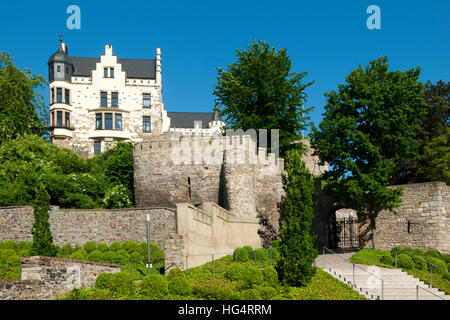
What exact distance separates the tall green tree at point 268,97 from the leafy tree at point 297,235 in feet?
52.8

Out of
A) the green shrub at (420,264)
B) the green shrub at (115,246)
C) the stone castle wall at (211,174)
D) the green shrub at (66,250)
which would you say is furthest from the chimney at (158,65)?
the green shrub at (420,264)

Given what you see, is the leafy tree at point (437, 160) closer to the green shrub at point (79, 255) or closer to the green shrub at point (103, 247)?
the green shrub at point (103, 247)

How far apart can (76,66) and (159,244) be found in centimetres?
3491

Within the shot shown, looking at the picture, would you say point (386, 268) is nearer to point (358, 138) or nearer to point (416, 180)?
point (358, 138)

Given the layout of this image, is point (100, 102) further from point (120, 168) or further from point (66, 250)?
point (66, 250)

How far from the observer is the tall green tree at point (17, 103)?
1821 inches

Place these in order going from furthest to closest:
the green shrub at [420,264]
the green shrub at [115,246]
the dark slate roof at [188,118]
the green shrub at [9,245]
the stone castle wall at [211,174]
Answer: the dark slate roof at [188,118], the stone castle wall at [211,174], the green shrub at [9,245], the green shrub at [115,246], the green shrub at [420,264]

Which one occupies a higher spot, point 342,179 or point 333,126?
point 333,126

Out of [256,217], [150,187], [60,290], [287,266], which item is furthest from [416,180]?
[60,290]

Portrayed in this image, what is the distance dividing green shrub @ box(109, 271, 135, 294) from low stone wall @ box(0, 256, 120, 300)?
1171 mm

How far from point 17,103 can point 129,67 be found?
16.2 metres

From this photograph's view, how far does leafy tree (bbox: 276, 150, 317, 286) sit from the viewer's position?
22.5 m

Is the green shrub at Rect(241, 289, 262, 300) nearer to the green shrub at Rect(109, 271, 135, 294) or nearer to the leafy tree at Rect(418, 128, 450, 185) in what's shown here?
the green shrub at Rect(109, 271, 135, 294)

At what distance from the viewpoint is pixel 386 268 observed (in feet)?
88.7
